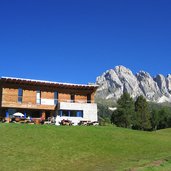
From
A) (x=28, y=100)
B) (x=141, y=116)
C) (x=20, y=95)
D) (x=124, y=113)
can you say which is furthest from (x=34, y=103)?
(x=141, y=116)

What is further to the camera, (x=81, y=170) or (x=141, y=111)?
(x=141, y=111)

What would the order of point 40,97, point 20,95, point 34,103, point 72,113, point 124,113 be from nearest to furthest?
point 20,95
point 34,103
point 40,97
point 72,113
point 124,113

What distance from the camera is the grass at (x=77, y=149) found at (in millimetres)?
26000

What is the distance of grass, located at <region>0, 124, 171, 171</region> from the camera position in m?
26.0

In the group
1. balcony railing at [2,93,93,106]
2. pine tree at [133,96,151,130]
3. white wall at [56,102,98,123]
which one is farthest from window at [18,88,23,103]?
pine tree at [133,96,151,130]

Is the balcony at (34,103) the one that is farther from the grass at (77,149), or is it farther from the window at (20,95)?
the grass at (77,149)

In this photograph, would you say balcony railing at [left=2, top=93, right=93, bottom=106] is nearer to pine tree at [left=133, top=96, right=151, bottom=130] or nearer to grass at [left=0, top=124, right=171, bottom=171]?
grass at [left=0, top=124, right=171, bottom=171]

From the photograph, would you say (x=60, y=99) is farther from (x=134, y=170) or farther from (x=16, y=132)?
(x=134, y=170)

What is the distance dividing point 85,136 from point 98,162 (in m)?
10.9

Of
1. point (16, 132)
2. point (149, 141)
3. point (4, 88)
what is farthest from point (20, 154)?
point (4, 88)

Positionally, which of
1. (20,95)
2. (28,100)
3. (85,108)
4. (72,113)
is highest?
(20,95)

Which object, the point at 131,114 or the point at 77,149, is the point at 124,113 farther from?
the point at 77,149

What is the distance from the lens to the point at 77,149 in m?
→ 32.6

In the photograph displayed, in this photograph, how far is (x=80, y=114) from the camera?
5975 cm
